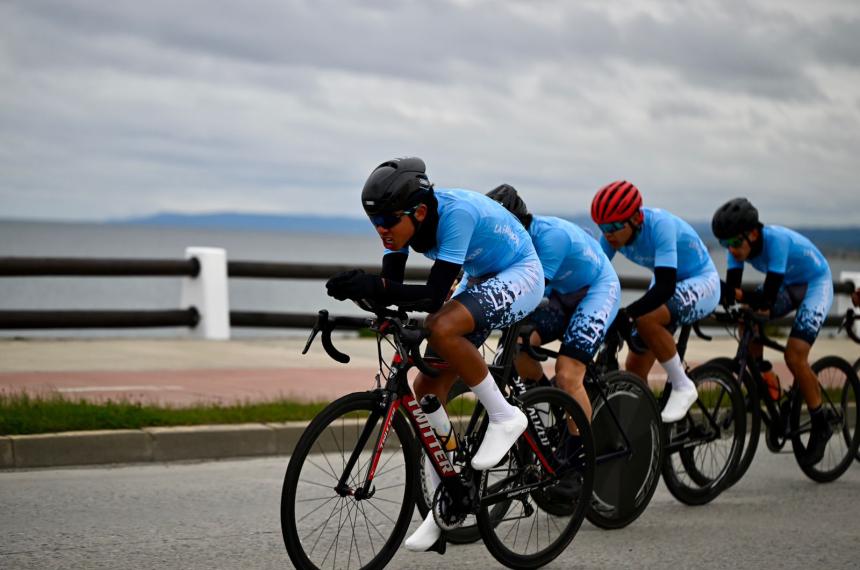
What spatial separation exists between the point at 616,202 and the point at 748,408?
201 centimetres

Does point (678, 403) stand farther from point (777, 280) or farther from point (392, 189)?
point (392, 189)

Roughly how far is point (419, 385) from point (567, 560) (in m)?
1.25

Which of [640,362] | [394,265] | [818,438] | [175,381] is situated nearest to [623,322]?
[640,362]

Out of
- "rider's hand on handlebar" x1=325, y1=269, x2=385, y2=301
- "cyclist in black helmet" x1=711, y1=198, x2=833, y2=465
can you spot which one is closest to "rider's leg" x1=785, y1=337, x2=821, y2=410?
"cyclist in black helmet" x1=711, y1=198, x2=833, y2=465

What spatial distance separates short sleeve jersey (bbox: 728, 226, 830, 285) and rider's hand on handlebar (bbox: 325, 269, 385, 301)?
441 cm

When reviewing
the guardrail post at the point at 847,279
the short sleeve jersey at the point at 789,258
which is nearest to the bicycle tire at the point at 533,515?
the short sleeve jersey at the point at 789,258

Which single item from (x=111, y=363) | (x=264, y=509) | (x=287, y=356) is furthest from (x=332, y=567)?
(x=287, y=356)

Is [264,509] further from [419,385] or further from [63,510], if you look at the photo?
[419,385]

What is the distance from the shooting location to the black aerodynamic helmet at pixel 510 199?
22.0 feet

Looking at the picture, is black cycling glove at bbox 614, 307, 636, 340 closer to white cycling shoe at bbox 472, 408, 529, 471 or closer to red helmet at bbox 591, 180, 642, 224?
red helmet at bbox 591, 180, 642, 224

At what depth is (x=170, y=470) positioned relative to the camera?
27.6 feet

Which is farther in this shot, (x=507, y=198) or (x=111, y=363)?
(x=111, y=363)

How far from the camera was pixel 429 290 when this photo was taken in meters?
5.23

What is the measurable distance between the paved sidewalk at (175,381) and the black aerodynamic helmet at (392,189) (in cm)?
401
